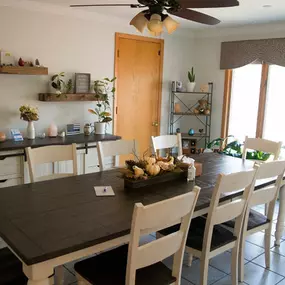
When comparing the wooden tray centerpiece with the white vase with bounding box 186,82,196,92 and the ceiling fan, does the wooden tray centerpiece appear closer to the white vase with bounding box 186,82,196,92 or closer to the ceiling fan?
the ceiling fan

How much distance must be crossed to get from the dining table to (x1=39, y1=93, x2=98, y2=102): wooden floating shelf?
162 centimetres

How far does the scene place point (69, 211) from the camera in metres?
1.99

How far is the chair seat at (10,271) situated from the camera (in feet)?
5.77

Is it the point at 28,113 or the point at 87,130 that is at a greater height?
the point at 28,113

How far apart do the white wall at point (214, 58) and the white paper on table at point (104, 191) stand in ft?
11.3

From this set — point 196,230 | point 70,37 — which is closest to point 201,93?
point 70,37

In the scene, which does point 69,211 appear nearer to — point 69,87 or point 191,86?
point 69,87

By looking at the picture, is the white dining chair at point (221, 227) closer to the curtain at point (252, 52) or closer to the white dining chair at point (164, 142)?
the white dining chair at point (164, 142)

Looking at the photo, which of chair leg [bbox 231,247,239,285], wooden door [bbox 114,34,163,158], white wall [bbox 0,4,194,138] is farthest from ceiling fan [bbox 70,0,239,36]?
wooden door [bbox 114,34,163,158]

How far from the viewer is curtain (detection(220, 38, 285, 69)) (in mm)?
4641

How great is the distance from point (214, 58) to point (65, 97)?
251cm

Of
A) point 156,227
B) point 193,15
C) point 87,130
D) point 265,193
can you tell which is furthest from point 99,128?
point 156,227

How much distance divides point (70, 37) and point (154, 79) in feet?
4.88

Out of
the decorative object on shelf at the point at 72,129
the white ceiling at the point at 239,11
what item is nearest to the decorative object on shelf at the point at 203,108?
the white ceiling at the point at 239,11
